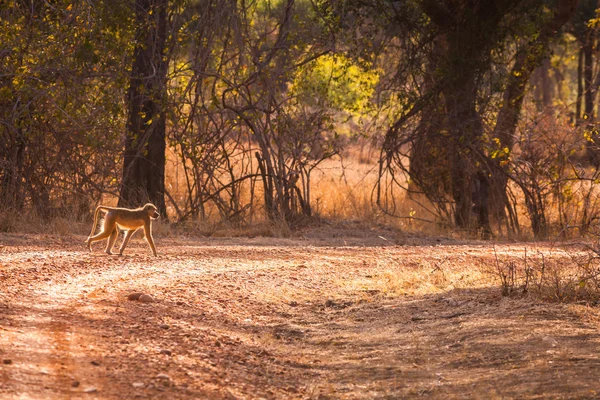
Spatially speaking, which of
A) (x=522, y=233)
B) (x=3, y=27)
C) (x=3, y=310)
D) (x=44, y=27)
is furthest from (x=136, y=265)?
(x=522, y=233)

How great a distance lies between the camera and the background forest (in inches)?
558

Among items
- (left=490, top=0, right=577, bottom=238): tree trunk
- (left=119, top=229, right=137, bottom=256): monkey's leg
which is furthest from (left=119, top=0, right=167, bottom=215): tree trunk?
(left=490, top=0, right=577, bottom=238): tree trunk

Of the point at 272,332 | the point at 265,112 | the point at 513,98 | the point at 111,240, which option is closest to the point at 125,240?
the point at 111,240

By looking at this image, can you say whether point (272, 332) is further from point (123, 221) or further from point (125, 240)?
point (125, 240)

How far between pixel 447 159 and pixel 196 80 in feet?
15.8

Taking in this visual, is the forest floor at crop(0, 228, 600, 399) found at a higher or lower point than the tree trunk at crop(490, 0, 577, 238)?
lower

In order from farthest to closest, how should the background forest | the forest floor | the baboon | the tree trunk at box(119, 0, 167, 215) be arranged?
the tree trunk at box(119, 0, 167, 215), the background forest, the baboon, the forest floor

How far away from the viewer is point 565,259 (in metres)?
11.9

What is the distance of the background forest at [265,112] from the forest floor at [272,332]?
376 centimetres

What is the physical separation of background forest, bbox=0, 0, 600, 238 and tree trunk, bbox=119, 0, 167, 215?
0.03 metres

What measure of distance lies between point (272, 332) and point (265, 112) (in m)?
8.58

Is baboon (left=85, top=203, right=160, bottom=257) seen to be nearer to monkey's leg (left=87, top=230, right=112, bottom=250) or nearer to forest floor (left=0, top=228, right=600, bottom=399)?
monkey's leg (left=87, top=230, right=112, bottom=250)

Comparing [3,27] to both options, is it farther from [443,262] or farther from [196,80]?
[443,262]

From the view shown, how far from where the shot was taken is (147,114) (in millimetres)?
16203
